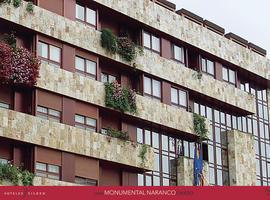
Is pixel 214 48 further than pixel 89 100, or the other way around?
pixel 214 48

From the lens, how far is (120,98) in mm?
35344

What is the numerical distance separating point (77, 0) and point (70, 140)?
769 cm

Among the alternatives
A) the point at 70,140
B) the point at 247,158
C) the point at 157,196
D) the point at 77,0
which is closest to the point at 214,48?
the point at 247,158

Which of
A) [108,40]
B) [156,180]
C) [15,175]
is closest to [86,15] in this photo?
[108,40]

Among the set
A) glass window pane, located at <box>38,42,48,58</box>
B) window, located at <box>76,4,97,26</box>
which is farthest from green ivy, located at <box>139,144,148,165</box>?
glass window pane, located at <box>38,42,48,58</box>

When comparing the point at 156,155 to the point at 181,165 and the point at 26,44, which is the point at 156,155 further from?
the point at 26,44

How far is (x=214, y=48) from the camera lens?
43156 mm

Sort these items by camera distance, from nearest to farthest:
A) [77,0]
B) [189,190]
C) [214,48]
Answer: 1. [189,190]
2. [77,0]
3. [214,48]

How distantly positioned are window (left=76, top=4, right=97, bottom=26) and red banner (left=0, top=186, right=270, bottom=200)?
22.4 metres

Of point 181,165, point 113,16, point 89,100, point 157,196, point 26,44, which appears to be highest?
point 113,16

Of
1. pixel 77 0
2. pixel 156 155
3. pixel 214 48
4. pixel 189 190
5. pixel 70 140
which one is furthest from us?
pixel 214 48

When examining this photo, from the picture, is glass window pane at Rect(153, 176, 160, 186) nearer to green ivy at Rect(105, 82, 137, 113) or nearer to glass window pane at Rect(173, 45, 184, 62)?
green ivy at Rect(105, 82, 137, 113)

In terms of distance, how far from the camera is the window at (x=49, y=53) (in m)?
32.1

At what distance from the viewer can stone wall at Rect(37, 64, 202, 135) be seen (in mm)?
31781
